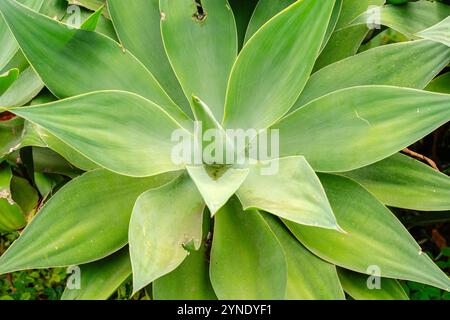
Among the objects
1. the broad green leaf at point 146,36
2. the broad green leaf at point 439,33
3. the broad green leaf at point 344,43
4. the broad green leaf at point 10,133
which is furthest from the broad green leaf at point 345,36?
the broad green leaf at point 10,133

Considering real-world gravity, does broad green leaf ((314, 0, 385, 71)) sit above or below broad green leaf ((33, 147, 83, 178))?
above

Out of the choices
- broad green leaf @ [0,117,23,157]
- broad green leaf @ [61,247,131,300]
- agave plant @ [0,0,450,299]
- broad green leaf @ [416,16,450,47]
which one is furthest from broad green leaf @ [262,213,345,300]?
broad green leaf @ [0,117,23,157]

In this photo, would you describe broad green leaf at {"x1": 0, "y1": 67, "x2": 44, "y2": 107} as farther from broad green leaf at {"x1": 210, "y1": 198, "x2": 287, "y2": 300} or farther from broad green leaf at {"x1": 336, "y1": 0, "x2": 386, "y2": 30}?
broad green leaf at {"x1": 336, "y1": 0, "x2": 386, "y2": 30}

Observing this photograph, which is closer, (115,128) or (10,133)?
(115,128)

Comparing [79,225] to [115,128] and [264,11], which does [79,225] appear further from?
[264,11]

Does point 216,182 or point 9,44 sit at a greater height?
point 9,44

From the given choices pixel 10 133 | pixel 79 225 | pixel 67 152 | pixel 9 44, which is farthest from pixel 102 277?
pixel 9 44

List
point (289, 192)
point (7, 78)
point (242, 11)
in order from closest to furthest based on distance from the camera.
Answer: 1. point (289, 192)
2. point (7, 78)
3. point (242, 11)
